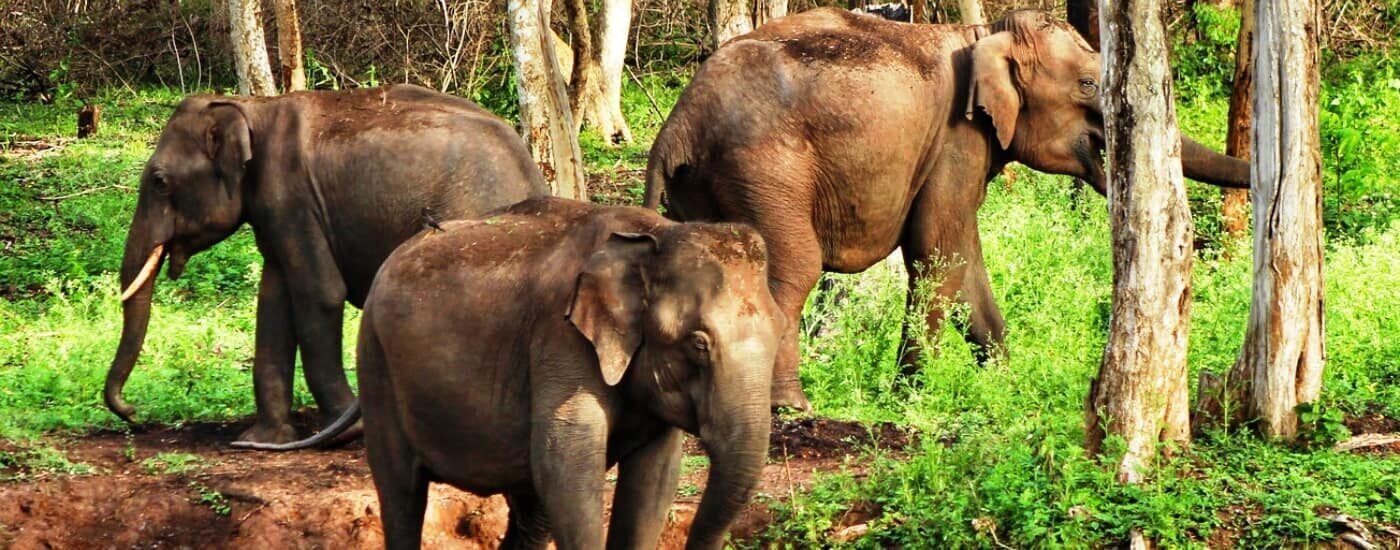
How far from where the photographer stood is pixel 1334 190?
468 inches

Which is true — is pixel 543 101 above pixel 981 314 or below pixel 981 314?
above

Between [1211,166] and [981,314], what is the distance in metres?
1.33

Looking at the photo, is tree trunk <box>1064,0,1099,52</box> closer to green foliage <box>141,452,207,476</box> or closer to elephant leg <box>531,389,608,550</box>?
green foliage <box>141,452,207,476</box>

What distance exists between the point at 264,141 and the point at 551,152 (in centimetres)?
272

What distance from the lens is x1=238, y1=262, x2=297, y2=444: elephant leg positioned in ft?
Result: 27.6

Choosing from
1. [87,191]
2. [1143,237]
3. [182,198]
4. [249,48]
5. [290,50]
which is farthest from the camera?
[290,50]

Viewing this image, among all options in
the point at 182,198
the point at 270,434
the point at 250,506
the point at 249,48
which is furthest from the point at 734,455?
the point at 249,48

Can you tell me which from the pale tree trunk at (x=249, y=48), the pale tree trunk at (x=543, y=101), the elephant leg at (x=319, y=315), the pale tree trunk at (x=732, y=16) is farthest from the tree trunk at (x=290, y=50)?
the elephant leg at (x=319, y=315)

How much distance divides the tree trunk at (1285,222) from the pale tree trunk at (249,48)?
817cm

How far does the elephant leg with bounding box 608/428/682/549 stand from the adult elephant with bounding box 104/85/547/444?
2.43 meters

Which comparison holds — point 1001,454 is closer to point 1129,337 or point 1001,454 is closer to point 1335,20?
point 1129,337

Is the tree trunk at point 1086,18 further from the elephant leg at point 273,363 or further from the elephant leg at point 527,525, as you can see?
the elephant leg at point 527,525

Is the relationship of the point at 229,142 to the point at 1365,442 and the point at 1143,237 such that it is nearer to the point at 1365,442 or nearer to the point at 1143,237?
the point at 1143,237

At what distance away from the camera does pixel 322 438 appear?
7.78 m
